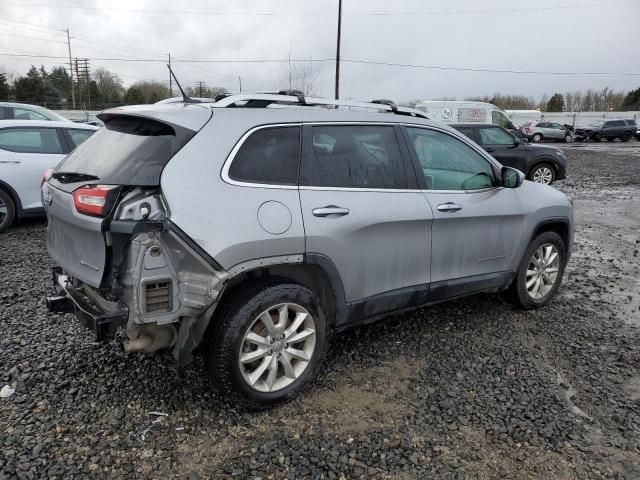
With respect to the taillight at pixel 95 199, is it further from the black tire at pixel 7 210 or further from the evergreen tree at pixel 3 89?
the evergreen tree at pixel 3 89

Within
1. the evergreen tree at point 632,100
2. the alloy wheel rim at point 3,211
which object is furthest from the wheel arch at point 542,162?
the evergreen tree at point 632,100

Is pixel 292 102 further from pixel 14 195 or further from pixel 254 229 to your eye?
pixel 14 195

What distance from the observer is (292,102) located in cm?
338

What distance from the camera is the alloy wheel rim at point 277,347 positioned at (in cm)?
295

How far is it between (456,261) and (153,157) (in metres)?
2.32

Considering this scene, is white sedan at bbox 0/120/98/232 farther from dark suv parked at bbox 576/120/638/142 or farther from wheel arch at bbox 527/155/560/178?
dark suv parked at bbox 576/120/638/142

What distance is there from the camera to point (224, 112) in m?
2.99

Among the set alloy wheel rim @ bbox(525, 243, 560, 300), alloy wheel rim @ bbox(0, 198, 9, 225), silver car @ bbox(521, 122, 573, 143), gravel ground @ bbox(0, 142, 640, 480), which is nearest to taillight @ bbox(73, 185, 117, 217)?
gravel ground @ bbox(0, 142, 640, 480)

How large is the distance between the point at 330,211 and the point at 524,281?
2.32 meters

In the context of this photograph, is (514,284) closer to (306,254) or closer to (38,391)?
(306,254)

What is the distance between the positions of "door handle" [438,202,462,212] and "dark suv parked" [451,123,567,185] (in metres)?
9.86

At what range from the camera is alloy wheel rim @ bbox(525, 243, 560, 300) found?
463cm

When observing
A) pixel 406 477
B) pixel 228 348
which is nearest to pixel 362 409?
pixel 406 477

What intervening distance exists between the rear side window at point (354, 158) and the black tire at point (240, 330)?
0.68 m
